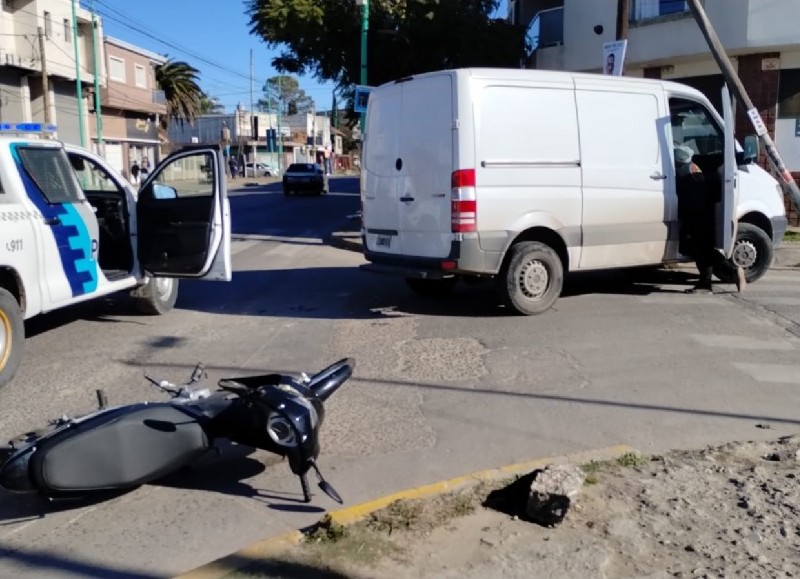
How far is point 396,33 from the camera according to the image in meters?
21.9

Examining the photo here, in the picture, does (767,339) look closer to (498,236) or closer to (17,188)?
(498,236)

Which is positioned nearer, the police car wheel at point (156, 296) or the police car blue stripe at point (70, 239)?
the police car blue stripe at point (70, 239)

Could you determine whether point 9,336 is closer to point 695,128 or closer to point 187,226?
point 187,226

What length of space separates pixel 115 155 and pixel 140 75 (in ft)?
24.4

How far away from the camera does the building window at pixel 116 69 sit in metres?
50.1

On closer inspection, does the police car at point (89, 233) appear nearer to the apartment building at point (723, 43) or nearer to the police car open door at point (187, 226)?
the police car open door at point (187, 226)

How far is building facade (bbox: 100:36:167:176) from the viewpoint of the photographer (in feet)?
161

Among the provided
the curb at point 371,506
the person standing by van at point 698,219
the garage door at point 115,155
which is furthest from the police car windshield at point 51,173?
the garage door at point 115,155

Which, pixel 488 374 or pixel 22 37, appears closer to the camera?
pixel 488 374

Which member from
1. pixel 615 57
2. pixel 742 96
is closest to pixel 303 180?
pixel 615 57

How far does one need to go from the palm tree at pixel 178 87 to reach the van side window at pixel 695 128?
5717cm

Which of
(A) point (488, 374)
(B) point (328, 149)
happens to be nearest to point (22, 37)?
(A) point (488, 374)

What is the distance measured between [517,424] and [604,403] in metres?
0.84

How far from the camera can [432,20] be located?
22125 mm
